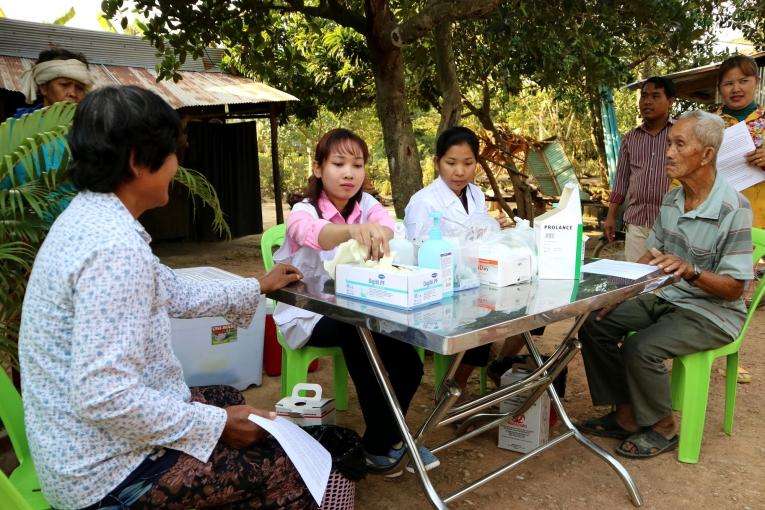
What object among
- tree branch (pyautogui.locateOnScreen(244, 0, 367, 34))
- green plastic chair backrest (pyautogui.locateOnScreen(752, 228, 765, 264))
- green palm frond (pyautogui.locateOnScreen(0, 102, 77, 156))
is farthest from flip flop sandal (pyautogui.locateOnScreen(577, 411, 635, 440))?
tree branch (pyautogui.locateOnScreen(244, 0, 367, 34))

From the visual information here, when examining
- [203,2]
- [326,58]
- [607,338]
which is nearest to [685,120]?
[607,338]

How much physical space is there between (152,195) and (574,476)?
7.31 feet

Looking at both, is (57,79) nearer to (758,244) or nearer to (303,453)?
(303,453)

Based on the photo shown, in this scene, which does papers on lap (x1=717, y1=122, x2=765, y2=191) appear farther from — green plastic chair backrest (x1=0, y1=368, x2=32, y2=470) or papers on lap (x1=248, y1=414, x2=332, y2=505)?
green plastic chair backrest (x1=0, y1=368, x2=32, y2=470)

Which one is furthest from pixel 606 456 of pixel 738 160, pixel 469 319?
pixel 738 160

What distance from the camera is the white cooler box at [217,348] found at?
3.51 metres

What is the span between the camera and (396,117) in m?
5.29

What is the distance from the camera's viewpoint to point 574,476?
2.92 metres

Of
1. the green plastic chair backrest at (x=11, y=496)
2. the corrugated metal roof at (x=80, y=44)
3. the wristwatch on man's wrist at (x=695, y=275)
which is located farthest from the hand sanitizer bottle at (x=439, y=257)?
the corrugated metal roof at (x=80, y=44)

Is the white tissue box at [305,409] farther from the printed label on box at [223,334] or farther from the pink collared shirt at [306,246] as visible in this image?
the printed label on box at [223,334]

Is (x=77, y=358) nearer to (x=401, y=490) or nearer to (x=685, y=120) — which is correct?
(x=401, y=490)

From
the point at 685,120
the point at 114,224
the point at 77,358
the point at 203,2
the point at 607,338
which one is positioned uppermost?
the point at 203,2

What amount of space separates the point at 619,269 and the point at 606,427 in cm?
106

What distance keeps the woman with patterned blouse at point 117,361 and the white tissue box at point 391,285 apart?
58cm
